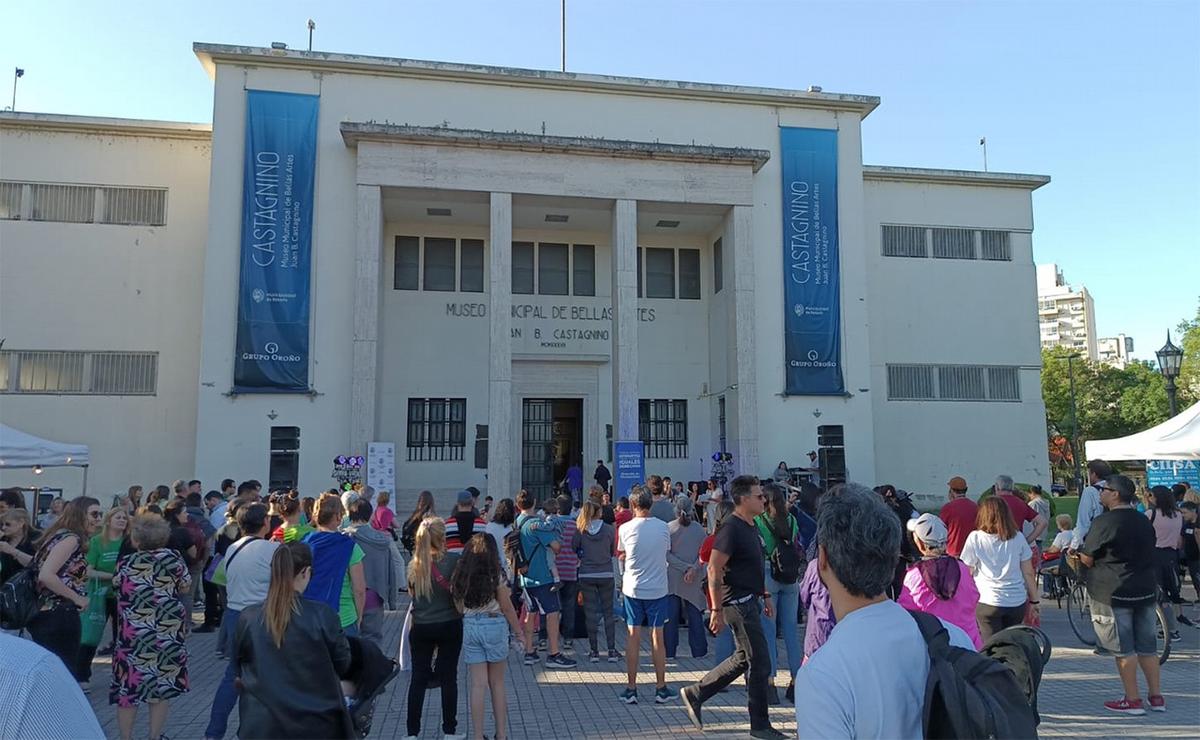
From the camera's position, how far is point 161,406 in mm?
22812

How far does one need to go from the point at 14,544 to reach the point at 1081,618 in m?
12.7

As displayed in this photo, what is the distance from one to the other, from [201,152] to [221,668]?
19.1 metres

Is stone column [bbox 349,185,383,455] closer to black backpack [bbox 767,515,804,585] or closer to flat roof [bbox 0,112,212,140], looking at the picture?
flat roof [bbox 0,112,212,140]

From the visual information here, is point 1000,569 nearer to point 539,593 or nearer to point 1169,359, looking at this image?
point 539,593

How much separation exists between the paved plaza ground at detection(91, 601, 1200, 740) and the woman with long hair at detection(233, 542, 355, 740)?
312cm

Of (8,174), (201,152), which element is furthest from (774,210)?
(8,174)

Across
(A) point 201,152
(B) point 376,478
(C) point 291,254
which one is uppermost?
(A) point 201,152

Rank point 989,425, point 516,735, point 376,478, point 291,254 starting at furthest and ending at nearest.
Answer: point 989,425 < point 291,254 < point 376,478 < point 516,735

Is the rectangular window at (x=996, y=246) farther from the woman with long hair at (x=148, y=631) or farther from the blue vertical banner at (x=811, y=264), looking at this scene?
the woman with long hair at (x=148, y=631)

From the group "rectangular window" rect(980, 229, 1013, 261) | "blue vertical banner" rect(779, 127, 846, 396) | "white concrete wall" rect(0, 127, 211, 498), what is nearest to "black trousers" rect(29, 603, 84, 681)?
"white concrete wall" rect(0, 127, 211, 498)

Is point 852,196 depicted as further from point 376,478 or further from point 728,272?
point 376,478

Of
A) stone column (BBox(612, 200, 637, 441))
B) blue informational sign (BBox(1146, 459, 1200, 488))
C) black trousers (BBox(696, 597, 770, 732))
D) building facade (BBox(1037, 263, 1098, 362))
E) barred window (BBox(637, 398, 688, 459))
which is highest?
building facade (BBox(1037, 263, 1098, 362))

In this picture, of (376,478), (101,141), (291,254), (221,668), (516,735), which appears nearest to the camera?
(516,735)

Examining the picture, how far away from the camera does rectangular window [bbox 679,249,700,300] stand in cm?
2753
